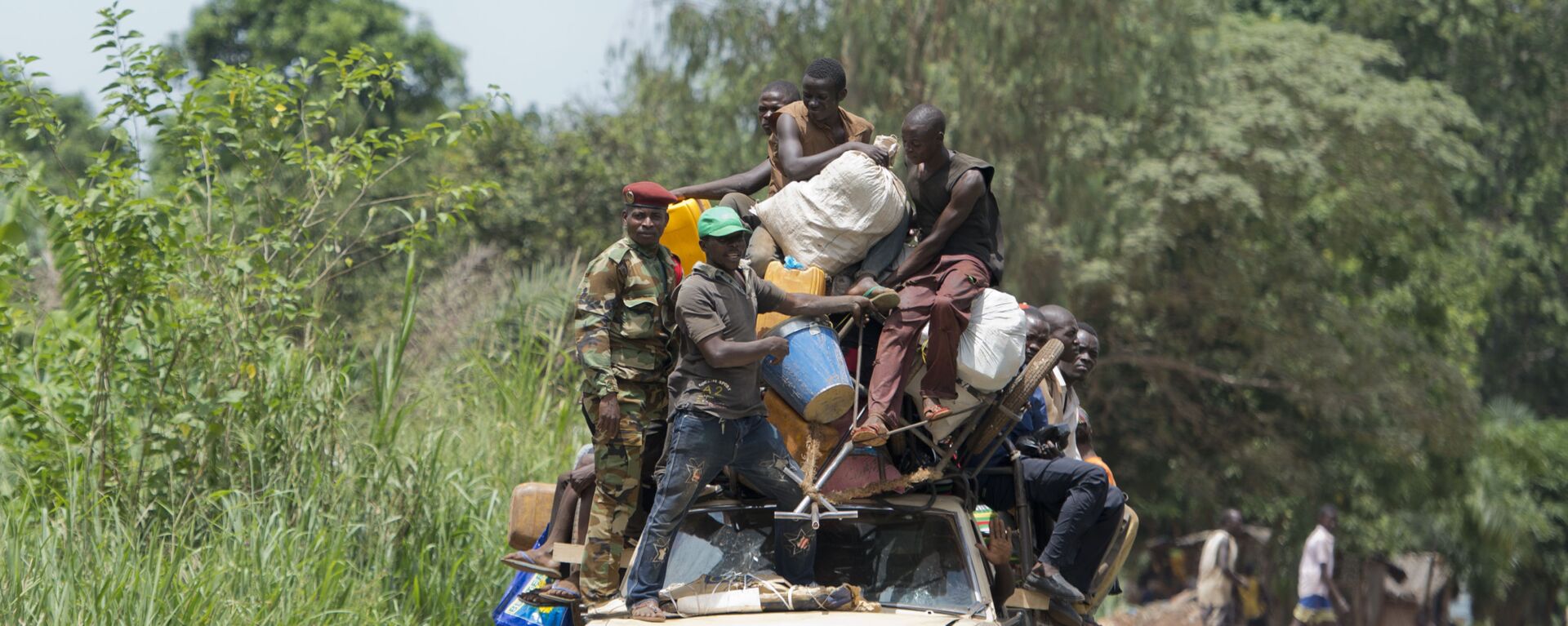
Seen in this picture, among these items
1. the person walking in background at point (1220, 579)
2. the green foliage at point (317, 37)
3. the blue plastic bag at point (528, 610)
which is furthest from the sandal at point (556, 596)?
A: the green foliage at point (317, 37)

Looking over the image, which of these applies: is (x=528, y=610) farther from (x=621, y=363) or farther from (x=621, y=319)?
(x=621, y=319)

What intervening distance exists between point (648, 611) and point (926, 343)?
180 centimetres

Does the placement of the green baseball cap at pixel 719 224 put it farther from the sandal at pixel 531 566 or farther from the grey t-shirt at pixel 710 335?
the sandal at pixel 531 566

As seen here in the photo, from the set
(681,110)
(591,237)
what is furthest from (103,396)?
(591,237)

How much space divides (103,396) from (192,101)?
1860mm

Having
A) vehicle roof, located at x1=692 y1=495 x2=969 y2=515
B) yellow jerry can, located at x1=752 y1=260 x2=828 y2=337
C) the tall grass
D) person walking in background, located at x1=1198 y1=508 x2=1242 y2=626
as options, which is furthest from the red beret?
person walking in background, located at x1=1198 y1=508 x2=1242 y2=626

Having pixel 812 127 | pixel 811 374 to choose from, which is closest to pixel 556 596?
pixel 811 374

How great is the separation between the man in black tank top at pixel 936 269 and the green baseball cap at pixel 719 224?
880 millimetres

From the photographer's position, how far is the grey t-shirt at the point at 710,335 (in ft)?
22.1

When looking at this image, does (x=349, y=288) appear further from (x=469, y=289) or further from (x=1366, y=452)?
(x=1366, y=452)

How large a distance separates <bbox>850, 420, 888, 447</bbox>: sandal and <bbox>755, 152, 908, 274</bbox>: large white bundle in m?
1.08

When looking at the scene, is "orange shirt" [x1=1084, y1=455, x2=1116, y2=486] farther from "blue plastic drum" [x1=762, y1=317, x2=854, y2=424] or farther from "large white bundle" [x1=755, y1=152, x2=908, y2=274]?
"large white bundle" [x1=755, y1=152, x2=908, y2=274]

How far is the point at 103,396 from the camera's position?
908 centimetres

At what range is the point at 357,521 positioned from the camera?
995 centimetres
